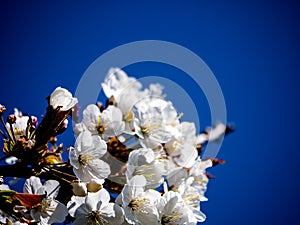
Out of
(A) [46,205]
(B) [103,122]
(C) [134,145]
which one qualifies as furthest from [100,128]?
(A) [46,205]

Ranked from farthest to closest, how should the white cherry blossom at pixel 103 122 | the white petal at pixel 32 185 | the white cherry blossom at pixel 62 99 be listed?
1. the white cherry blossom at pixel 103 122
2. the white cherry blossom at pixel 62 99
3. the white petal at pixel 32 185

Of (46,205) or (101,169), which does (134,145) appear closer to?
(101,169)

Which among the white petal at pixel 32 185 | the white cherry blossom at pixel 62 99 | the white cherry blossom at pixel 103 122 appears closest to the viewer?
the white petal at pixel 32 185

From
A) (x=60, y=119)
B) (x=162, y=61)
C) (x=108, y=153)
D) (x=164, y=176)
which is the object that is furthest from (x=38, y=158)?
(x=162, y=61)

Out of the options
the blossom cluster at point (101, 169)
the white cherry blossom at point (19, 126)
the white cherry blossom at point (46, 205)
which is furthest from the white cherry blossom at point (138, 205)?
the white cherry blossom at point (19, 126)

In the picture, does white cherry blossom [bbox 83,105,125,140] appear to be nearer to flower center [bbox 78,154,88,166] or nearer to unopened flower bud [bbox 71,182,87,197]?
flower center [bbox 78,154,88,166]

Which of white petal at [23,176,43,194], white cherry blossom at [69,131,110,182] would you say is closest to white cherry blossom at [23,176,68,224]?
white petal at [23,176,43,194]

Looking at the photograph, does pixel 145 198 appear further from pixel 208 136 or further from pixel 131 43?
pixel 131 43

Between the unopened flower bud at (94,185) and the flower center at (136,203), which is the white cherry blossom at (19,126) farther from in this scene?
the flower center at (136,203)
